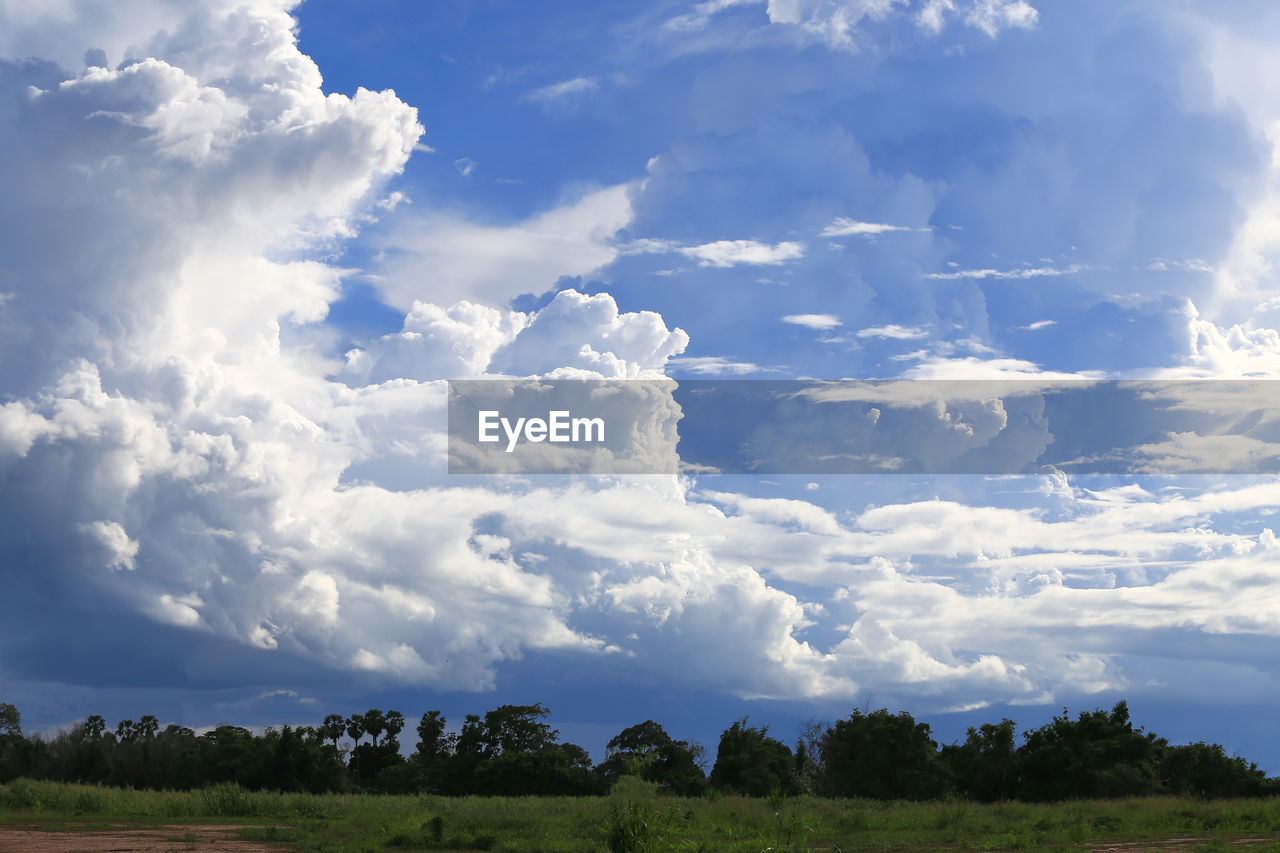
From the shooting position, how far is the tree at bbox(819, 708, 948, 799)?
5779 centimetres

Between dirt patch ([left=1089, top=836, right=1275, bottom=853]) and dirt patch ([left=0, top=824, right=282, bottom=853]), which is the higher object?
dirt patch ([left=0, top=824, right=282, bottom=853])

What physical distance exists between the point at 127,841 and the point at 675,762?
45.8m

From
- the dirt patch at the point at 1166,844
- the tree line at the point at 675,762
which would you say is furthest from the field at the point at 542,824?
the tree line at the point at 675,762

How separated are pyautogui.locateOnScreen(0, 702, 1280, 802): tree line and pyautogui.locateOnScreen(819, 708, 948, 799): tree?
8 cm

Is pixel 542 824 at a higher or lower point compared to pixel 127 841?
lower

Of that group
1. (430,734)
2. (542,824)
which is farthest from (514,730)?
(542,824)

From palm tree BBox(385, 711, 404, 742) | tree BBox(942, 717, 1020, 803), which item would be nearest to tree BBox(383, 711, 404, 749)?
palm tree BBox(385, 711, 404, 742)

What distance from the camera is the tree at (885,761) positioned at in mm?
57794

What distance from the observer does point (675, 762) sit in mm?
66750

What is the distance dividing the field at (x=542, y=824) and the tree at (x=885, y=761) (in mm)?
19463

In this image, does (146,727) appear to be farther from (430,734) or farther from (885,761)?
(885,761)

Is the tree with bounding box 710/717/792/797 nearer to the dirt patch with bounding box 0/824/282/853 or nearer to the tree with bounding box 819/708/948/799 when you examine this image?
the tree with bounding box 819/708/948/799

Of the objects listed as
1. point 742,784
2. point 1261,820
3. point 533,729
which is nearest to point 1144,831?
point 1261,820

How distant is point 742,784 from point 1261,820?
3520 centimetres
